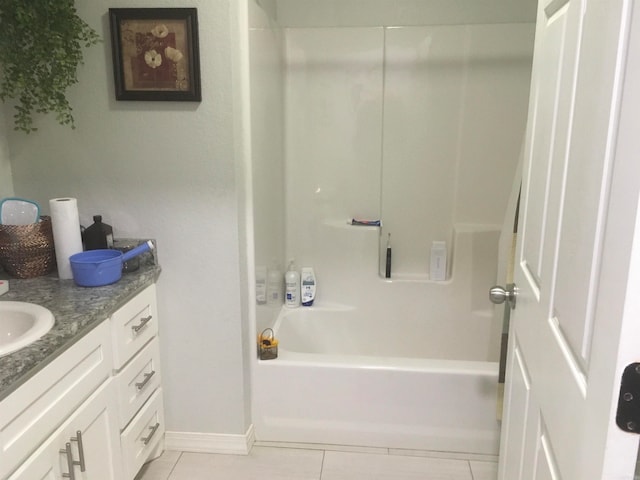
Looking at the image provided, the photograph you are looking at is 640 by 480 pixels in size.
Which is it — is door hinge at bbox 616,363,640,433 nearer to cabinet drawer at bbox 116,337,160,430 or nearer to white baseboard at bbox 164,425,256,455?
cabinet drawer at bbox 116,337,160,430

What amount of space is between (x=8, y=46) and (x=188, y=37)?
0.54m

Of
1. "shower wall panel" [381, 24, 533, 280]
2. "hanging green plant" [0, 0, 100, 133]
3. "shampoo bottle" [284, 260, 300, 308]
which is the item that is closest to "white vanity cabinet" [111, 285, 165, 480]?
"hanging green plant" [0, 0, 100, 133]

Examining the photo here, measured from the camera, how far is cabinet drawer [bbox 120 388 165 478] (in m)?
1.73

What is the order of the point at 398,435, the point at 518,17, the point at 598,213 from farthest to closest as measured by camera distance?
the point at 518,17 < the point at 398,435 < the point at 598,213

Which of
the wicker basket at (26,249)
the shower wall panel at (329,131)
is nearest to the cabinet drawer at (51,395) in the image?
the wicker basket at (26,249)

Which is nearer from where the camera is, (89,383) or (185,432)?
(89,383)

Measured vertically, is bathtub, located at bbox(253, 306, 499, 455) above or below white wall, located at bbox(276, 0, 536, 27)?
below

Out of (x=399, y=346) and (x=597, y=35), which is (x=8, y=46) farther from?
(x=399, y=346)

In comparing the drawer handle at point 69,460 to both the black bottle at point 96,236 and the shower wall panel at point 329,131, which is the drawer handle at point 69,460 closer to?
the black bottle at point 96,236

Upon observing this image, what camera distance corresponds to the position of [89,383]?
1456 mm

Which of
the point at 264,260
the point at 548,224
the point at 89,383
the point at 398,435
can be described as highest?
the point at 548,224

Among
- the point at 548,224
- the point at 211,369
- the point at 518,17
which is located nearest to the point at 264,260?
the point at 211,369

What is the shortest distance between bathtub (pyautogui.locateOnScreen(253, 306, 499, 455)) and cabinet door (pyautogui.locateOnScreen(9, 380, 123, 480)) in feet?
2.16

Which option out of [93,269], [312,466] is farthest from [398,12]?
[312,466]
